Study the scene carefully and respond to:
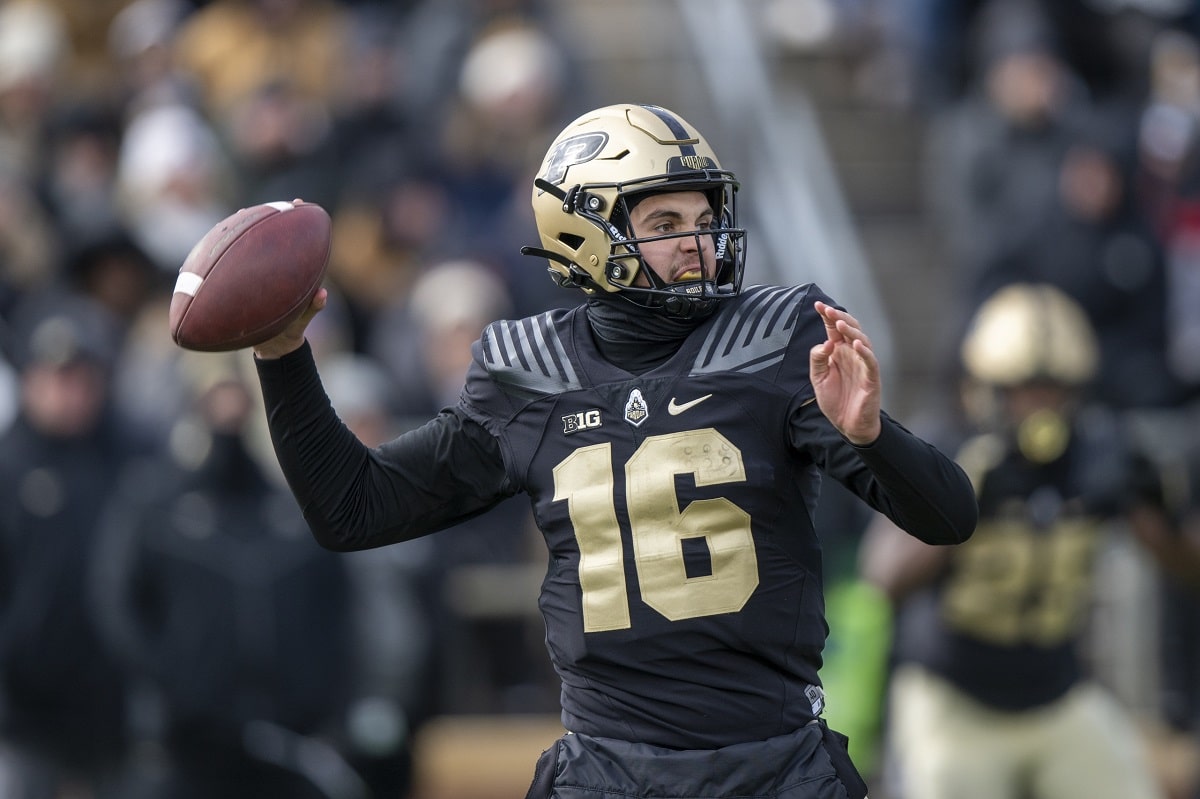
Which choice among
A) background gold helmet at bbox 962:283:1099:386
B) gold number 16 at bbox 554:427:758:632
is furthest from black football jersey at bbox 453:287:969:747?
background gold helmet at bbox 962:283:1099:386

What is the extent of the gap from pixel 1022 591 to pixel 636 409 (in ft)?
9.91

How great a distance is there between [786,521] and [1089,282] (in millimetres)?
5574

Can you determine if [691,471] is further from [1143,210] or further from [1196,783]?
[1143,210]

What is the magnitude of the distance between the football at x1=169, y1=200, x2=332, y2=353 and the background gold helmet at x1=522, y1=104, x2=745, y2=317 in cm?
50

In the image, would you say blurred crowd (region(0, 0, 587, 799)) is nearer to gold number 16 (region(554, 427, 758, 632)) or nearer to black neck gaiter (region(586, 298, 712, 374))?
black neck gaiter (region(586, 298, 712, 374))

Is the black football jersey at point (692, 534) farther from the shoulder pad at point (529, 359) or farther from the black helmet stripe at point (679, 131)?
the black helmet stripe at point (679, 131)

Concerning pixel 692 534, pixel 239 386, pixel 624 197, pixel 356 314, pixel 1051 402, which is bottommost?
pixel 1051 402

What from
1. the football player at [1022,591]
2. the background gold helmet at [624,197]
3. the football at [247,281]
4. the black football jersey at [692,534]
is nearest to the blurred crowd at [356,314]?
the football player at [1022,591]

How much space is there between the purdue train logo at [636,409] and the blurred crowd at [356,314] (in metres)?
3.09

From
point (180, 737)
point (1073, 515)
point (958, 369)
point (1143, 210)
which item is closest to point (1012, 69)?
point (1143, 210)

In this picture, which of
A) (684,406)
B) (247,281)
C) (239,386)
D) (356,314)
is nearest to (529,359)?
(684,406)

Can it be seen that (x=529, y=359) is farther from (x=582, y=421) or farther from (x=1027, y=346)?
(x=1027, y=346)

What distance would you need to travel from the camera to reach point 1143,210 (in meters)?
9.63

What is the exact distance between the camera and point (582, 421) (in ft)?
12.7
